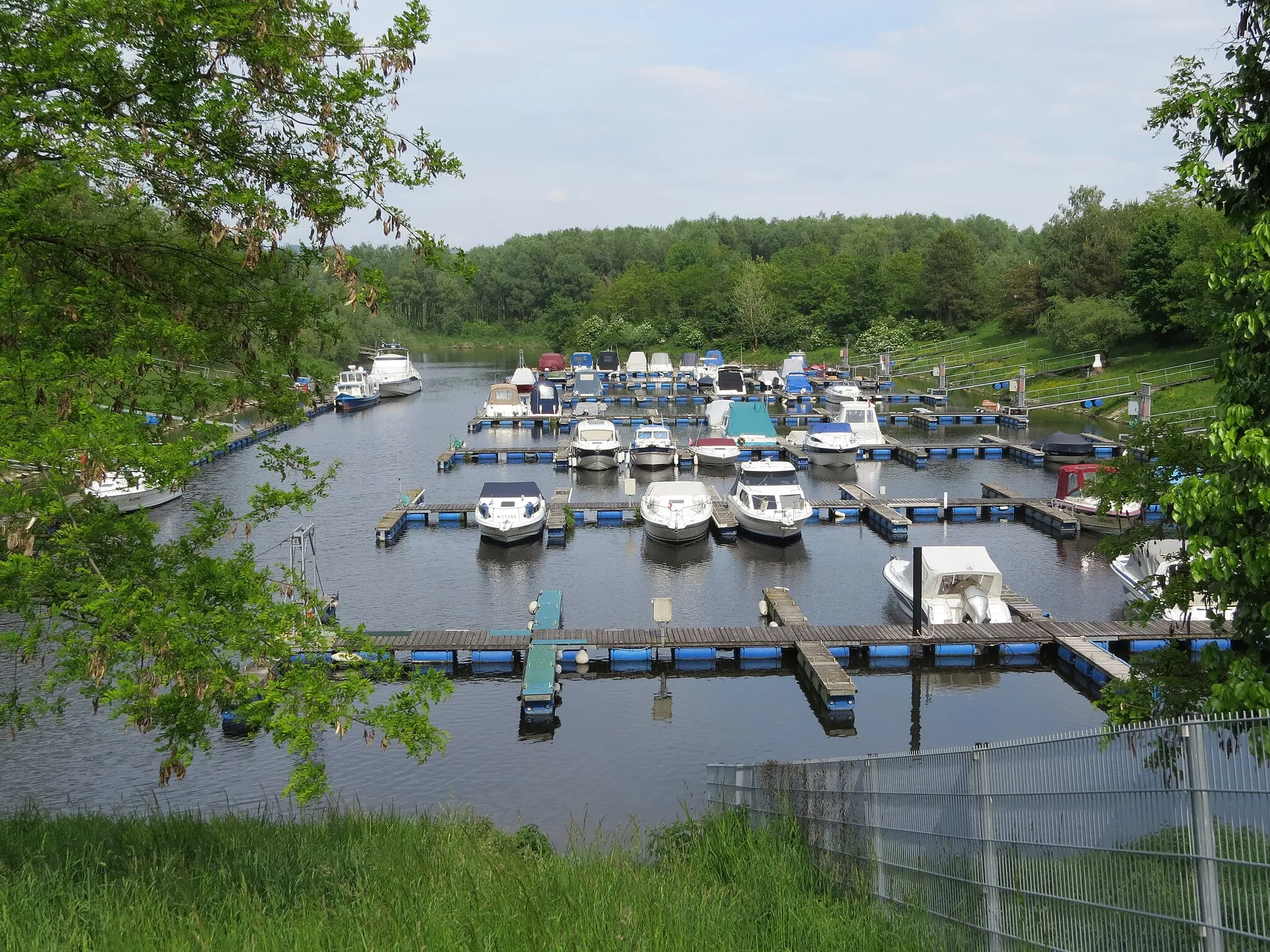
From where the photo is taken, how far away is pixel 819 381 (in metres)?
94.1

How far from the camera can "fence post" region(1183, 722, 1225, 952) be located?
5.56 metres

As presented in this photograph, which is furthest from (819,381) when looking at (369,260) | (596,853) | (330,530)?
(369,260)

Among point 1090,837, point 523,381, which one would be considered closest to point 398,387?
point 523,381

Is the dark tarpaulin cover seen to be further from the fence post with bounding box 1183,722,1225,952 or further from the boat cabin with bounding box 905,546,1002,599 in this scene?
the fence post with bounding box 1183,722,1225,952

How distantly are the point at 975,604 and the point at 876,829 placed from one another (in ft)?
64.5

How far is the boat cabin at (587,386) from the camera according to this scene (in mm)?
81688

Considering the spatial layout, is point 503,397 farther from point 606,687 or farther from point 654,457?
point 606,687

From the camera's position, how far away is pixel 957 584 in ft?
95.5

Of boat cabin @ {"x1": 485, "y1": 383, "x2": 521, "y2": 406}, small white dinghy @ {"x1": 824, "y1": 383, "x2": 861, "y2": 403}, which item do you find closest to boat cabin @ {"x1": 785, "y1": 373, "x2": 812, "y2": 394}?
small white dinghy @ {"x1": 824, "y1": 383, "x2": 861, "y2": 403}

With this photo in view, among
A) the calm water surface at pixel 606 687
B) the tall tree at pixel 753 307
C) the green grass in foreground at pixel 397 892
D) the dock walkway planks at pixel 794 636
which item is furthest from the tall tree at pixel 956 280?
the green grass in foreground at pixel 397 892

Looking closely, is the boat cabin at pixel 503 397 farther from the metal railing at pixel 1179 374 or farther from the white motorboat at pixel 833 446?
the metal railing at pixel 1179 374

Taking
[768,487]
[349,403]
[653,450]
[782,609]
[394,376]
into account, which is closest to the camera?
[782,609]

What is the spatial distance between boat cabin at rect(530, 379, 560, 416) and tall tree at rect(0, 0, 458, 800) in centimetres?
5976

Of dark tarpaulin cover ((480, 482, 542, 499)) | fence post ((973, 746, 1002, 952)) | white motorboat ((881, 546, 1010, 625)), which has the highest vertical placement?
fence post ((973, 746, 1002, 952))
